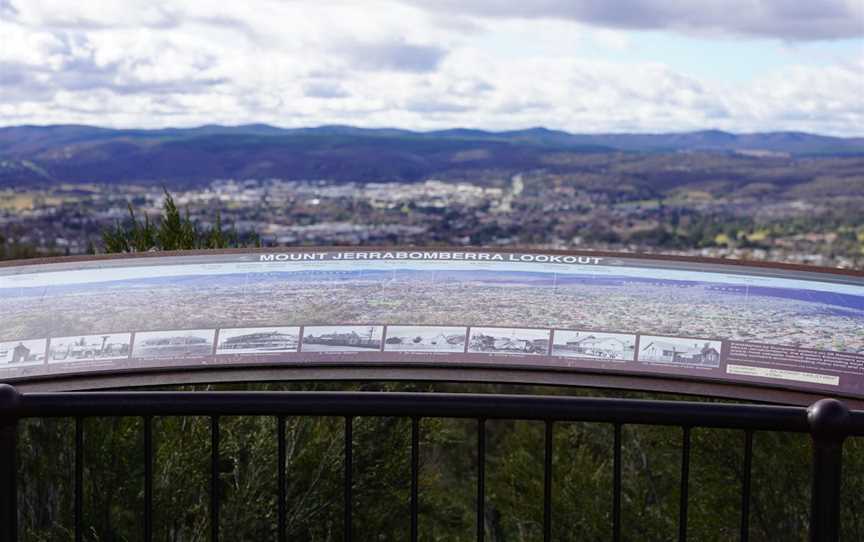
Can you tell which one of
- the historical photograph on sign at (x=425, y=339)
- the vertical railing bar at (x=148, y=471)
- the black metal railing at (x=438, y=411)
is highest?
the black metal railing at (x=438, y=411)

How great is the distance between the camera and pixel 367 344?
4152 millimetres

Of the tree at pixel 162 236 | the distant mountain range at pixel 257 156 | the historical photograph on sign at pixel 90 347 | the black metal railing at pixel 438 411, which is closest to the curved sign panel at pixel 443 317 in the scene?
the historical photograph on sign at pixel 90 347

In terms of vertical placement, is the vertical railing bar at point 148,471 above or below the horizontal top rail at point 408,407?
below

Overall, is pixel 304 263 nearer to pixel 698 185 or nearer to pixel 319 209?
pixel 319 209

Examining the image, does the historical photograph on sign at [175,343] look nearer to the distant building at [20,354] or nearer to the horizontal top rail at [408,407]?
the distant building at [20,354]

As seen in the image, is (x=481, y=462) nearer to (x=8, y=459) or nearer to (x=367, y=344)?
(x=8, y=459)

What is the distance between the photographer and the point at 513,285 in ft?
16.0

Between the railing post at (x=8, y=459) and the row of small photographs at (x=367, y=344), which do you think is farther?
the row of small photographs at (x=367, y=344)

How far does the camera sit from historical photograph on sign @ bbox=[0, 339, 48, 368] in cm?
404

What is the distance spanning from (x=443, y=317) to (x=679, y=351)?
968mm

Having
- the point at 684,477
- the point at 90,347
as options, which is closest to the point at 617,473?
the point at 684,477

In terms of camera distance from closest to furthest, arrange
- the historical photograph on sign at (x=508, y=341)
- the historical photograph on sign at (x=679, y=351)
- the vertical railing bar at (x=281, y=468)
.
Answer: the vertical railing bar at (x=281, y=468)
the historical photograph on sign at (x=679, y=351)
the historical photograph on sign at (x=508, y=341)

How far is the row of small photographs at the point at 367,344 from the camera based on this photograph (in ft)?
13.3

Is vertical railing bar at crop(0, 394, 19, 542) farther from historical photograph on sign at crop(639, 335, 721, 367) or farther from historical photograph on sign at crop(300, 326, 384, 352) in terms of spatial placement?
historical photograph on sign at crop(639, 335, 721, 367)
